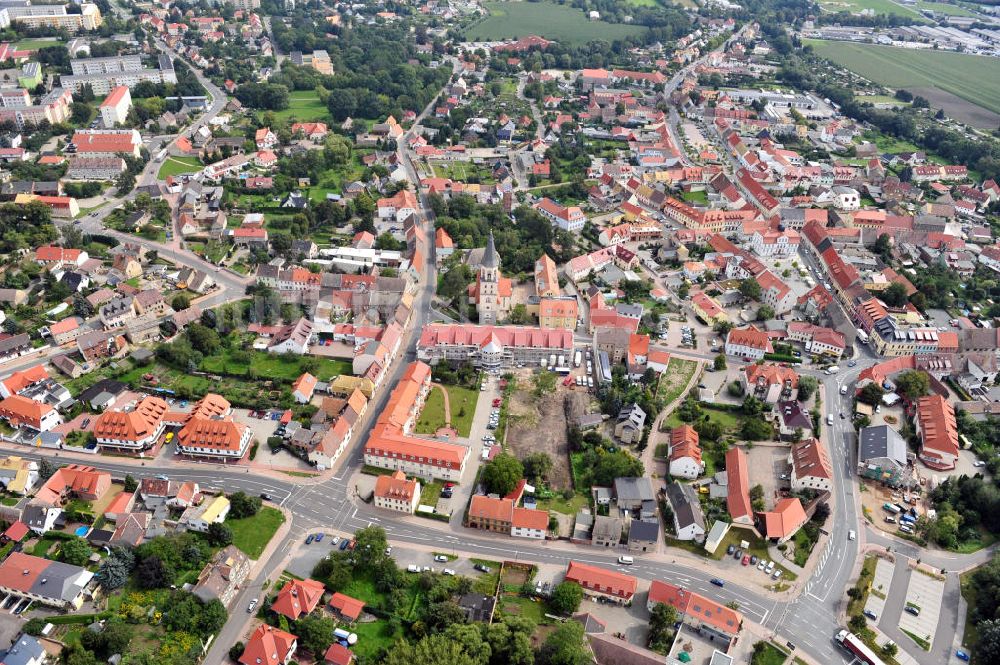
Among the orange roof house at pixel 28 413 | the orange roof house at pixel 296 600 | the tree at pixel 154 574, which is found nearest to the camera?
the orange roof house at pixel 296 600

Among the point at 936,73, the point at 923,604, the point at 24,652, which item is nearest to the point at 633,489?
the point at 923,604

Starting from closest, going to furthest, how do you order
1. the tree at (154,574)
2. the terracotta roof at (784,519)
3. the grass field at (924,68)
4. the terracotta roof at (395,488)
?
the tree at (154,574) → the terracotta roof at (784,519) → the terracotta roof at (395,488) → the grass field at (924,68)

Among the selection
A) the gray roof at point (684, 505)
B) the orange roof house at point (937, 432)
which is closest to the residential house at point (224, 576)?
the gray roof at point (684, 505)

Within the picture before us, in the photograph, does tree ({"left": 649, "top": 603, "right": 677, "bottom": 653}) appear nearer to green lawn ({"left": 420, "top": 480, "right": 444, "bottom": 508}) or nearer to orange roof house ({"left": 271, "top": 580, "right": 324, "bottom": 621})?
green lawn ({"left": 420, "top": 480, "right": 444, "bottom": 508})

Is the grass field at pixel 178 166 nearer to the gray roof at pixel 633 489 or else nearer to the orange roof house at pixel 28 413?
the orange roof house at pixel 28 413

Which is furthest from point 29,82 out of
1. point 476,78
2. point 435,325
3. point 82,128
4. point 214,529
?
point 214,529

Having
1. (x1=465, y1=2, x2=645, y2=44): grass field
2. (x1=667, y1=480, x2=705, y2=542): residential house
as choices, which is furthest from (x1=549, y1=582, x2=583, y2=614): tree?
(x1=465, y1=2, x2=645, y2=44): grass field

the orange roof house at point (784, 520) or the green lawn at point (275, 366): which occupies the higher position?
the orange roof house at point (784, 520)

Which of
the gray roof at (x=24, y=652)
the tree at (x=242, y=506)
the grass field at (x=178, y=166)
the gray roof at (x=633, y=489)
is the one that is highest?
the grass field at (x=178, y=166)
